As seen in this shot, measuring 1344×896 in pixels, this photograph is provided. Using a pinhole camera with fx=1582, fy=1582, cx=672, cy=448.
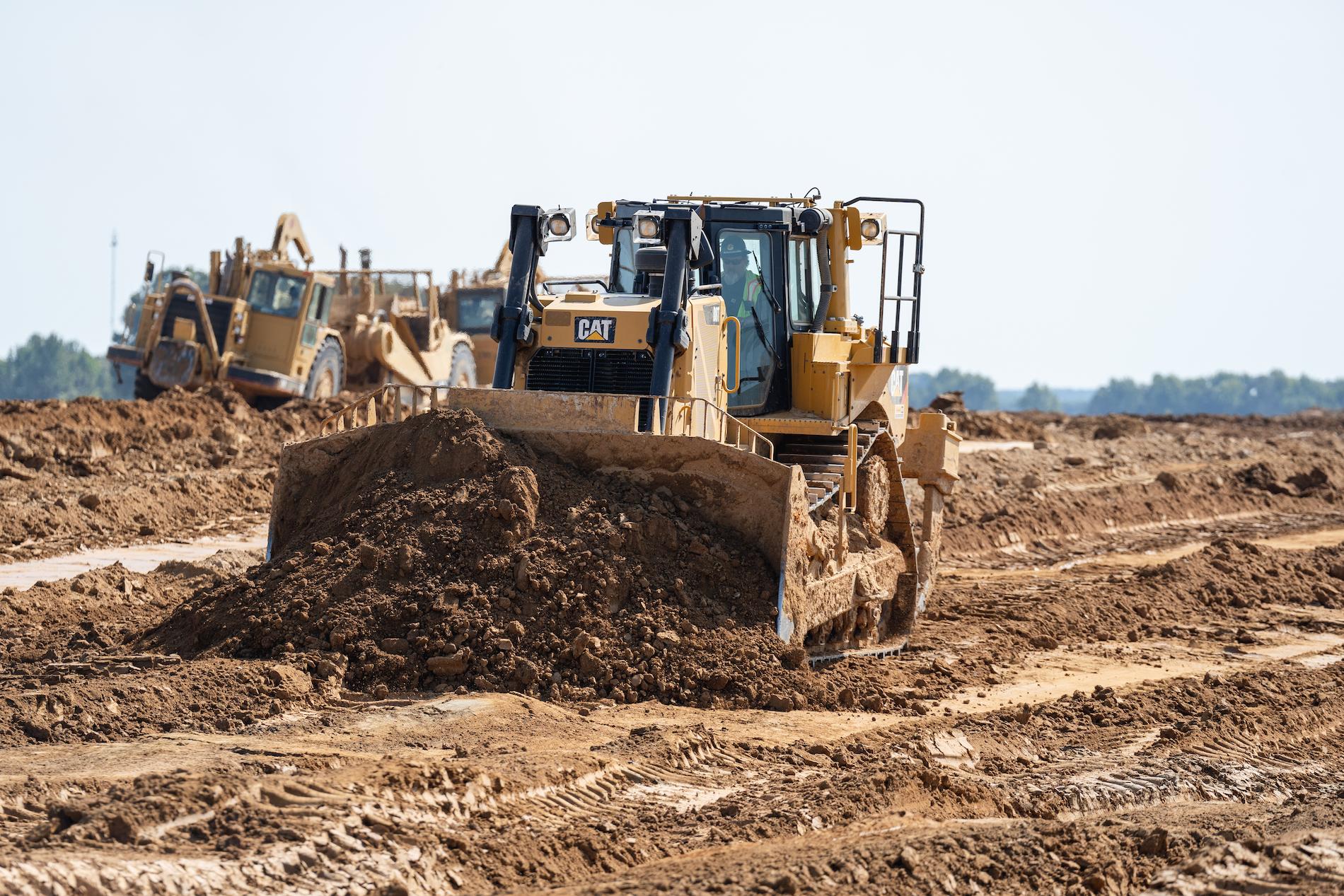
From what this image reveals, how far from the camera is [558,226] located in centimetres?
1036

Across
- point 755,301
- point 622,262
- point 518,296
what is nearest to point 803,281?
point 755,301

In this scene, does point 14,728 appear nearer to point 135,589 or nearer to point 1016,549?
point 135,589

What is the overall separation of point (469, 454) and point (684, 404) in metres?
1.36

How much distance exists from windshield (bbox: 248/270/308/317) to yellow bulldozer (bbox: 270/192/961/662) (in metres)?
13.6

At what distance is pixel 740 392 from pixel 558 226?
5.67ft

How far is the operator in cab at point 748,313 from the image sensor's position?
10.9m

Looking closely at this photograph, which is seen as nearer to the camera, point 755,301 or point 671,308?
point 671,308

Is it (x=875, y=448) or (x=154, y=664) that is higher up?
(x=875, y=448)

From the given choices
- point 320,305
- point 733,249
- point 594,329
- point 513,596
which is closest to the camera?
point 513,596

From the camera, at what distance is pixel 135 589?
37.4 ft

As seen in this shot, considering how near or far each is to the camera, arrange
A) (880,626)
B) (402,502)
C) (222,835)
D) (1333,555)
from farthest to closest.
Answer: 1. (1333,555)
2. (880,626)
3. (402,502)
4. (222,835)

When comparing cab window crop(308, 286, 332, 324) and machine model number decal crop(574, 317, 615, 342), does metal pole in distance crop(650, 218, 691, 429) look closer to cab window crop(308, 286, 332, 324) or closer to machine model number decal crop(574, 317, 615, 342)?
machine model number decal crop(574, 317, 615, 342)

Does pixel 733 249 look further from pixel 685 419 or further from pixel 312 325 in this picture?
pixel 312 325

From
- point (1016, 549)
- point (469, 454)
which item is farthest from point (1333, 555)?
point (469, 454)
